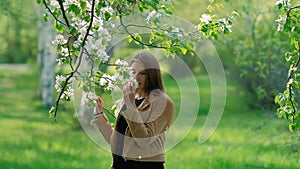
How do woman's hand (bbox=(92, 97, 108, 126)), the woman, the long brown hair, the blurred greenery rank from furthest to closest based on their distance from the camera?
1. the blurred greenery
2. woman's hand (bbox=(92, 97, 108, 126))
3. the long brown hair
4. the woman

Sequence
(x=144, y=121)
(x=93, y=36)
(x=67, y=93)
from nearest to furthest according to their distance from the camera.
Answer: (x=93, y=36)
(x=67, y=93)
(x=144, y=121)

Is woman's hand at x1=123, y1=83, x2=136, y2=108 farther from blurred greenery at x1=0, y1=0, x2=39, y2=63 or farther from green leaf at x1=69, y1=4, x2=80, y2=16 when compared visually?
blurred greenery at x1=0, y1=0, x2=39, y2=63

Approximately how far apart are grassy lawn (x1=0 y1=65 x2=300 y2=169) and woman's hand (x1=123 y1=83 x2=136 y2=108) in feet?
15.7

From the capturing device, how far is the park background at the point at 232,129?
10.0 meters

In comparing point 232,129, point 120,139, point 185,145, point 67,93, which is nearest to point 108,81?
point 67,93

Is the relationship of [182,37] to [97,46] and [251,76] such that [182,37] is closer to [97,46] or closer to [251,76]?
[97,46]

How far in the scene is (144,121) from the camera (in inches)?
186

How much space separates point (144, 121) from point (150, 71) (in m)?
0.36

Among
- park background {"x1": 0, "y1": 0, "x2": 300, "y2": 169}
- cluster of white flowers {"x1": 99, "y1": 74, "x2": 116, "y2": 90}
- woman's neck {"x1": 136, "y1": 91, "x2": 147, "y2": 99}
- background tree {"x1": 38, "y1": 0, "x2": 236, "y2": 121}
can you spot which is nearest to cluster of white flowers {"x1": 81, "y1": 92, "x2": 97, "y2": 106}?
background tree {"x1": 38, "y1": 0, "x2": 236, "y2": 121}

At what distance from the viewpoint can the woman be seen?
4668 millimetres

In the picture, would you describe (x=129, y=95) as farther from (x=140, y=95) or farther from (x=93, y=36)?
(x=93, y=36)

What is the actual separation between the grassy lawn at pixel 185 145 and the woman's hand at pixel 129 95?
4.79 metres

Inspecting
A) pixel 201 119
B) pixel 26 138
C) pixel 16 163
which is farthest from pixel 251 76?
pixel 16 163

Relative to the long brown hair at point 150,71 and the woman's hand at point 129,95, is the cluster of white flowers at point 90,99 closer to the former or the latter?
the woman's hand at point 129,95
